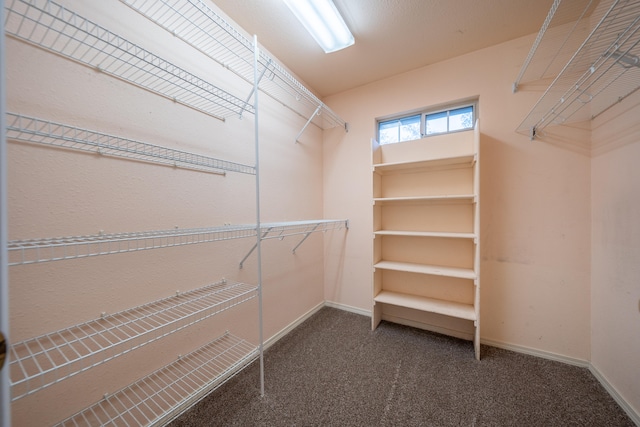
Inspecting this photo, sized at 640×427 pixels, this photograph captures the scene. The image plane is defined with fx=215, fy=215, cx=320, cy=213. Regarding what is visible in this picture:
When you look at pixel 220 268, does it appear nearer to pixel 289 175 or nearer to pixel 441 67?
pixel 289 175

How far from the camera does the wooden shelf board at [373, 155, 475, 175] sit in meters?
1.80

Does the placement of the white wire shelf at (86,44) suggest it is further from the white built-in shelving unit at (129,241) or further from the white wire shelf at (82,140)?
the white wire shelf at (82,140)

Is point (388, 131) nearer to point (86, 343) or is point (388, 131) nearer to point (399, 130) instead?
point (399, 130)

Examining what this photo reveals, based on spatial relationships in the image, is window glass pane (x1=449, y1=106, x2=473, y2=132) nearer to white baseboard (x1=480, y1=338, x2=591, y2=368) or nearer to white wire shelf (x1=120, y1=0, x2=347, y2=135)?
white wire shelf (x1=120, y1=0, x2=347, y2=135)

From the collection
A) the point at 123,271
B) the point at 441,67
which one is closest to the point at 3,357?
the point at 123,271

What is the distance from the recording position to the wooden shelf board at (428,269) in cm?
176

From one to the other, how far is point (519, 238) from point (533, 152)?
69cm

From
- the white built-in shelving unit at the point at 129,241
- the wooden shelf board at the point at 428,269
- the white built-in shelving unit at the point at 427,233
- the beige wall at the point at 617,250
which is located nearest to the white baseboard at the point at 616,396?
the beige wall at the point at 617,250

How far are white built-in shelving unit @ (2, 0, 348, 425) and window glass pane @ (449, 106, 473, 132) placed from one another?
1.57 m

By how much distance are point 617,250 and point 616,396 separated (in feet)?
2.87

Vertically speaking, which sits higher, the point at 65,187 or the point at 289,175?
the point at 289,175

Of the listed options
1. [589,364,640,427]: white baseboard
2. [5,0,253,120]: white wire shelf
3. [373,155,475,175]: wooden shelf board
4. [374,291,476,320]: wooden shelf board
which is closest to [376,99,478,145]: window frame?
[373,155,475,175]: wooden shelf board

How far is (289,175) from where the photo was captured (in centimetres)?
213

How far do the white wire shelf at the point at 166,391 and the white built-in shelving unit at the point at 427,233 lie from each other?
1337 millimetres
